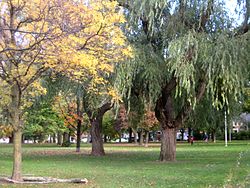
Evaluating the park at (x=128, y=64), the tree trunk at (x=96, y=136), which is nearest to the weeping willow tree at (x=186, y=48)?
the park at (x=128, y=64)

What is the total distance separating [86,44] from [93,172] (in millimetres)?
6730

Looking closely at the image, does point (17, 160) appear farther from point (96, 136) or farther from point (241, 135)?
point (241, 135)

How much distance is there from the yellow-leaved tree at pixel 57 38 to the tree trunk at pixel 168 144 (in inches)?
340

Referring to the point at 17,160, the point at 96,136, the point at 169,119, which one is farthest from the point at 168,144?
the point at 17,160

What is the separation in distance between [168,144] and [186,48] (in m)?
6.28

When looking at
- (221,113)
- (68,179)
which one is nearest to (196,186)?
(68,179)

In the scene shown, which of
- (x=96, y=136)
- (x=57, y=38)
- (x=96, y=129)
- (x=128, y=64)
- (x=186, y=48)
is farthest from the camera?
(x=96, y=136)

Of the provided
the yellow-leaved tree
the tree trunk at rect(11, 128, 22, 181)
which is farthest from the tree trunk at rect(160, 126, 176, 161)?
the tree trunk at rect(11, 128, 22, 181)

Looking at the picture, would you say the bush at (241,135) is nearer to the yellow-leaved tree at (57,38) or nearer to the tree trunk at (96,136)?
the tree trunk at (96,136)

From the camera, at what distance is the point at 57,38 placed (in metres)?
9.69

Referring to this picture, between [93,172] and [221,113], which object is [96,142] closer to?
[221,113]

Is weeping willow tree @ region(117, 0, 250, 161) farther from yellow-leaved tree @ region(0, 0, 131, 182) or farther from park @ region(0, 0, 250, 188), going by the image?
yellow-leaved tree @ region(0, 0, 131, 182)

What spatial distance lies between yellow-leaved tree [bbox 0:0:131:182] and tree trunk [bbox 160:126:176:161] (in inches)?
340

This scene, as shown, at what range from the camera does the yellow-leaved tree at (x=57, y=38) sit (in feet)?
32.6
